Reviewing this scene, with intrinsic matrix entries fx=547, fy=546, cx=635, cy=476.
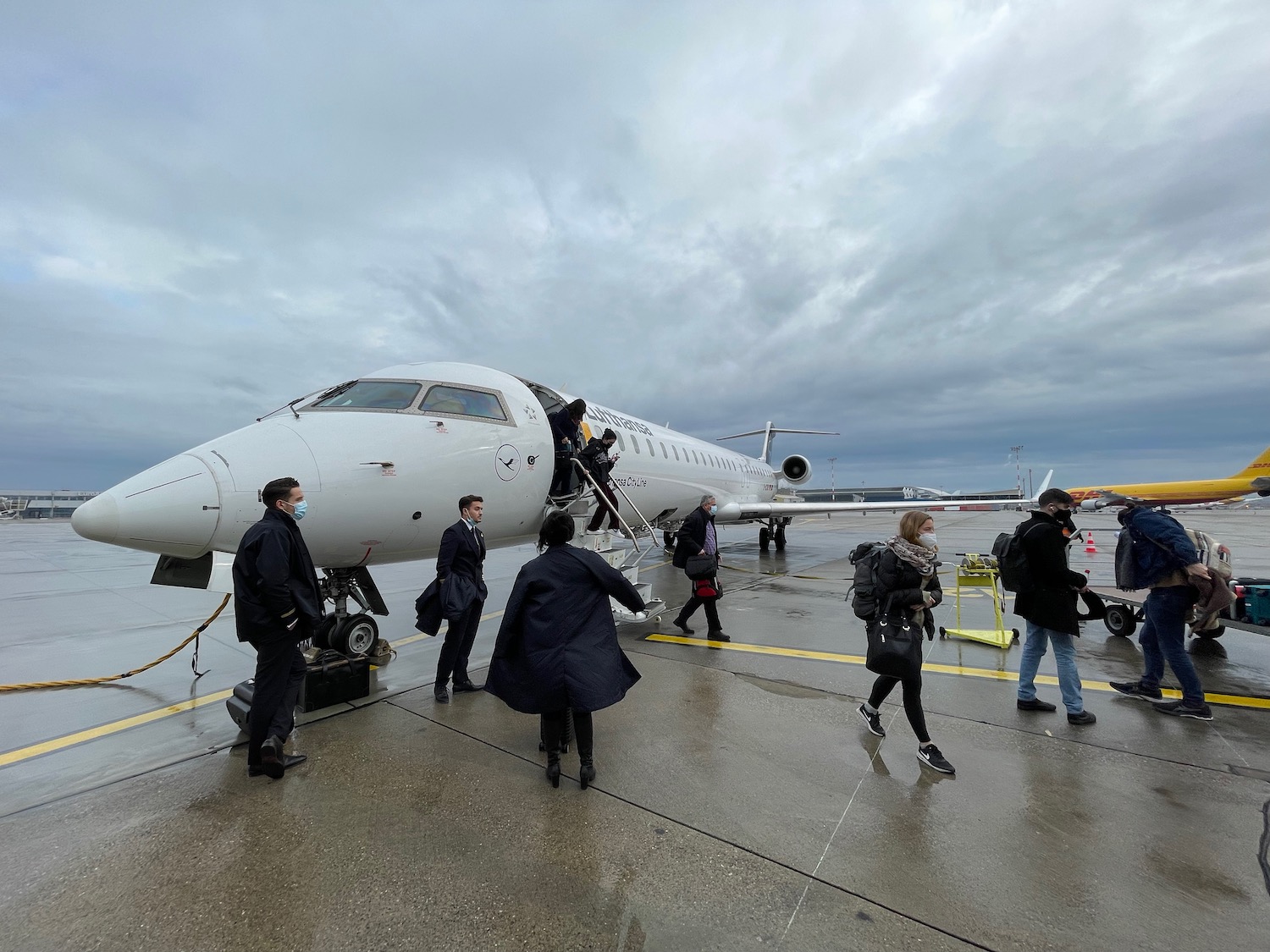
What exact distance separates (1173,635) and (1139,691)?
26.8 inches

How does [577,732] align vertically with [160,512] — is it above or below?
below

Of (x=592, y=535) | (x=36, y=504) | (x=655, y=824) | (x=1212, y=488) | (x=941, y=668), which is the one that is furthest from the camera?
(x=36, y=504)

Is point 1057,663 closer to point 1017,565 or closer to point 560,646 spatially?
point 1017,565

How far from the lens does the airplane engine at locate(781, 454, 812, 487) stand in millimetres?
20891

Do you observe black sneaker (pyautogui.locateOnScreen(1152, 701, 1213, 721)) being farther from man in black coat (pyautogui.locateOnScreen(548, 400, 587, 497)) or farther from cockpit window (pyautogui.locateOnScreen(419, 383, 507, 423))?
cockpit window (pyautogui.locateOnScreen(419, 383, 507, 423))

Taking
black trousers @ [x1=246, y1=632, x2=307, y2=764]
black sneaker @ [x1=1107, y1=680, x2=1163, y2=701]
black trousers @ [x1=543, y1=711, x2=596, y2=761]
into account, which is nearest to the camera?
black trousers @ [x1=543, y1=711, x2=596, y2=761]

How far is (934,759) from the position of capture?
3.49 meters

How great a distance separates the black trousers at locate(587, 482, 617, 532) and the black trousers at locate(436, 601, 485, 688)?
8.50 feet

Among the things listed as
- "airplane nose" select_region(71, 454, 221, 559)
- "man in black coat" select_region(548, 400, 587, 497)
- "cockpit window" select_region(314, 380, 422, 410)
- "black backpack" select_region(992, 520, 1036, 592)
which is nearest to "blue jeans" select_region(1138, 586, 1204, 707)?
"black backpack" select_region(992, 520, 1036, 592)

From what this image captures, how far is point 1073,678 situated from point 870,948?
319 cm

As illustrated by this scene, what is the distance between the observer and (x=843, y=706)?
179 inches

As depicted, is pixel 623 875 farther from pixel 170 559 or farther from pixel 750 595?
pixel 750 595

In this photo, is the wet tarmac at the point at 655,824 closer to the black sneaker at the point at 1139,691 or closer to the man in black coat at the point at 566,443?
the black sneaker at the point at 1139,691

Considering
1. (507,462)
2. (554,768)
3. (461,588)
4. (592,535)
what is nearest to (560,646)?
(554,768)
